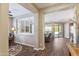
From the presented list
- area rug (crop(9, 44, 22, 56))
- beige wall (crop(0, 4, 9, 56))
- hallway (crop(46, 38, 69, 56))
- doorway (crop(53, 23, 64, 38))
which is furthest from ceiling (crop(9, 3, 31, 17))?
doorway (crop(53, 23, 64, 38))

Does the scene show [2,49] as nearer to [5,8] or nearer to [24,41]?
[5,8]

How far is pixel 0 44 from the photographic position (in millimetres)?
1549

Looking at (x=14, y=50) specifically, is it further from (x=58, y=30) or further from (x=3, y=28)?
(x=58, y=30)

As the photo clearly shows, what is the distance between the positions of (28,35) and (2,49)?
6.40 meters

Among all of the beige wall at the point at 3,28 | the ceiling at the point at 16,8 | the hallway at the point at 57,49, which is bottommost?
the hallway at the point at 57,49

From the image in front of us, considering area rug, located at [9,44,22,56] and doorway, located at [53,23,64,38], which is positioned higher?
doorway, located at [53,23,64,38]

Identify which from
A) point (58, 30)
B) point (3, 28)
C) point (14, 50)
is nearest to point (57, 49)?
point (14, 50)

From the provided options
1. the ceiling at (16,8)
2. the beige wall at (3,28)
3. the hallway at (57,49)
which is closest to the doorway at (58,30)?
the hallway at (57,49)

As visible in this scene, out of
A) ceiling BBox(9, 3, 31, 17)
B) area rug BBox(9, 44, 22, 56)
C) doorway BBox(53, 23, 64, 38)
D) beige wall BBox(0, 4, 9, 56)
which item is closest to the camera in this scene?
beige wall BBox(0, 4, 9, 56)

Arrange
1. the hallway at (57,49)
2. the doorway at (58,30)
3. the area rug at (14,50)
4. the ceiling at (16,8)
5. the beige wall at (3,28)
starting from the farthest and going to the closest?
the doorway at (58,30) < the hallway at (57,49) < the area rug at (14,50) < the ceiling at (16,8) < the beige wall at (3,28)

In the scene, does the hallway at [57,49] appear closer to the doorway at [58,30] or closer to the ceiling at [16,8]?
the ceiling at [16,8]

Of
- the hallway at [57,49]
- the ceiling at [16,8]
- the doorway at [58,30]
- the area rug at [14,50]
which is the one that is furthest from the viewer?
the doorway at [58,30]

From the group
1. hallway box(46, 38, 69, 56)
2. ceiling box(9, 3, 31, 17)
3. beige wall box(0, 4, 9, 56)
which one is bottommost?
hallway box(46, 38, 69, 56)

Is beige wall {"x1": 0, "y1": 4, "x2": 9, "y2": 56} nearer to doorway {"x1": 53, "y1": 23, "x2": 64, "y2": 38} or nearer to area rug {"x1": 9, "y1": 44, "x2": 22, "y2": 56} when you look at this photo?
area rug {"x1": 9, "y1": 44, "x2": 22, "y2": 56}
